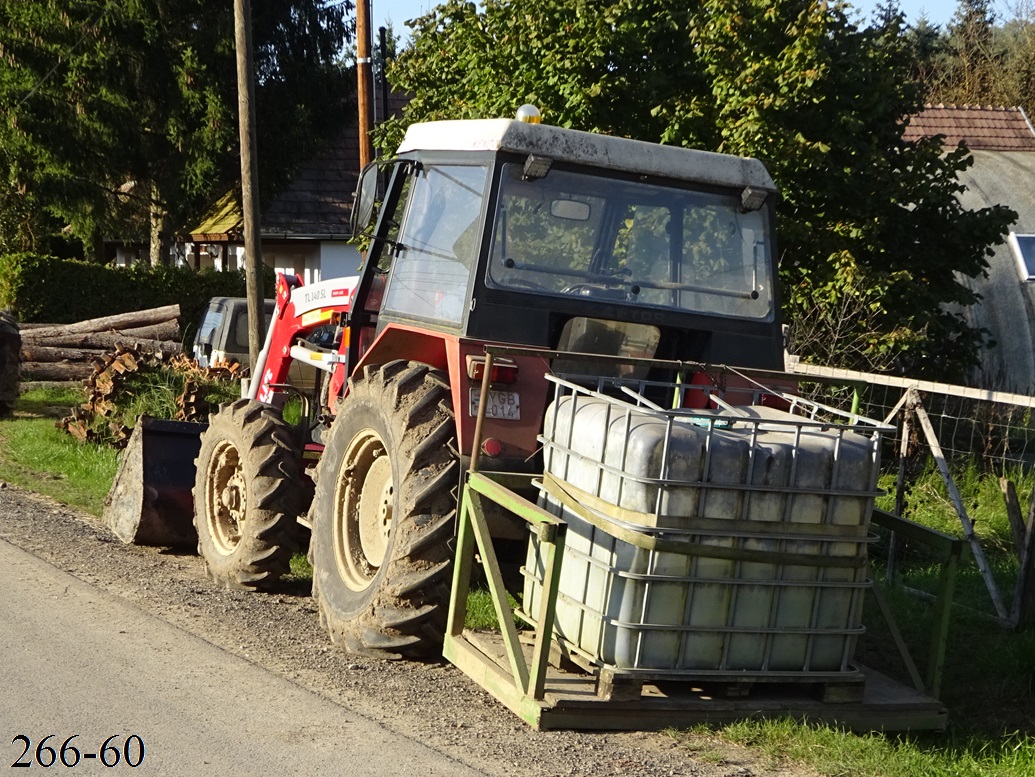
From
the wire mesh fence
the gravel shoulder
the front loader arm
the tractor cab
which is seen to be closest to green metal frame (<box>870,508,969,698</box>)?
the wire mesh fence

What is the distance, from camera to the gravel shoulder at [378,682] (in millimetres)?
5102

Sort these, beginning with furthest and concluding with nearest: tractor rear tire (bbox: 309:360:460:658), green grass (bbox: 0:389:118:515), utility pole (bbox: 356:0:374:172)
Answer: utility pole (bbox: 356:0:374:172)
green grass (bbox: 0:389:118:515)
tractor rear tire (bbox: 309:360:460:658)

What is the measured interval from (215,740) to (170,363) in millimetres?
11827

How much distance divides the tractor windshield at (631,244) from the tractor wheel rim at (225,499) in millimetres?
2553

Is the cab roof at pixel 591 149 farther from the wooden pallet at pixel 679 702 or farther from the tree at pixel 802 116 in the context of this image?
the tree at pixel 802 116

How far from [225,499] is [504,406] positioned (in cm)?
273

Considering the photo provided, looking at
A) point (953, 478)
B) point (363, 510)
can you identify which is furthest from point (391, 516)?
point (953, 478)

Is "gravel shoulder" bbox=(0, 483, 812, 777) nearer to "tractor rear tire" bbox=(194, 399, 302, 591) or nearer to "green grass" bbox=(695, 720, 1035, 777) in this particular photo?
"green grass" bbox=(695, 720, 1035, 777)

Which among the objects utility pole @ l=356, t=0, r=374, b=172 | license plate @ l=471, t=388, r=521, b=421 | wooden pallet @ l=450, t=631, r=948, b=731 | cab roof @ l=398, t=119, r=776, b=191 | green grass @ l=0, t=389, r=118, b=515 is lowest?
green grass @ l=0, t=389, r=118, b=515

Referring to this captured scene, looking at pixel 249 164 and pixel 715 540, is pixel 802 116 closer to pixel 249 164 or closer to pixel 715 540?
pixel 249 164

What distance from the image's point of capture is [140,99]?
28719 millimetres

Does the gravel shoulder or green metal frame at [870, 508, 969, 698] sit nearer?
the gravel shoulder

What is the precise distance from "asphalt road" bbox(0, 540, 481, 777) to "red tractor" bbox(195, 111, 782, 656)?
2.35 ft

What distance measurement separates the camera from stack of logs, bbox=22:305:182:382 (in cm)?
1972
